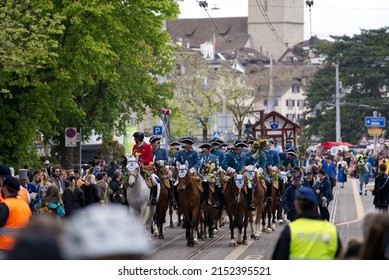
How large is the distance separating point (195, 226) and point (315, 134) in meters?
93.3

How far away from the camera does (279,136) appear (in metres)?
55.9

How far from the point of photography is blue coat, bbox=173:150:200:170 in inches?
1045

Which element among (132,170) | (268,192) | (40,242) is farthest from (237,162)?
(40,242)

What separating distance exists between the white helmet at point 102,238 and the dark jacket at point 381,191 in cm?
2303

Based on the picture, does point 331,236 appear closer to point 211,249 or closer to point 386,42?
point 211,249

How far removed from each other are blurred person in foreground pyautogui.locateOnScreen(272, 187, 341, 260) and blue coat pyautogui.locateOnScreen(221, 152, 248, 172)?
1717 centimetres

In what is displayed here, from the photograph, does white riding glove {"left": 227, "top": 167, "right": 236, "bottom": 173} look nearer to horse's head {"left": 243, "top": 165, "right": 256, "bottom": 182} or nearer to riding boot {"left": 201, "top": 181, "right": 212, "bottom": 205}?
horse's head {"left": 243, "top": 165, "right": 256, "bottom": 182}

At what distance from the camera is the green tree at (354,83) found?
11600 cm

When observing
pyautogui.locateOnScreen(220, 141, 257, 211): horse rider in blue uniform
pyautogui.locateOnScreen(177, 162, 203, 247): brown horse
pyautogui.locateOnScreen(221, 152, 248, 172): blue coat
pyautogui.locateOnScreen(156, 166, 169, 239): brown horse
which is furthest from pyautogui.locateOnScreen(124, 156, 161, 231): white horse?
pyautogui.locateOnScreen(221, 152, 248, 172): blue coat

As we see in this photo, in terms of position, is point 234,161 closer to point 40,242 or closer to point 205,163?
→ point 205,163

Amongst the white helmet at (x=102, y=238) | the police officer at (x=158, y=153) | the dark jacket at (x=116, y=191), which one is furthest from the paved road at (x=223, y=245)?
the white helmet at (x=102, y=238)

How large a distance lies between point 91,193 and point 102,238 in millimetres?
20557

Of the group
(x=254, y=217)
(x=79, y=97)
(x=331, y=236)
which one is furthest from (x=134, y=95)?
(x=331, y=236)

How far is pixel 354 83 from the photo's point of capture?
119m
